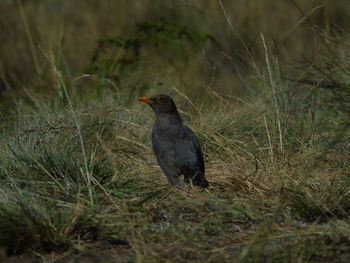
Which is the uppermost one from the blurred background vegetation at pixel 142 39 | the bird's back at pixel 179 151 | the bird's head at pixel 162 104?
the bird's head at pixel 162 104

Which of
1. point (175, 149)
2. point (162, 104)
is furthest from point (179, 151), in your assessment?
point (162, 104)

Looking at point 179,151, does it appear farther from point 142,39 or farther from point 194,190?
point 142,39

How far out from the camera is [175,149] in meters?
4.61

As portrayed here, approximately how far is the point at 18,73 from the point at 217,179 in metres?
5.81

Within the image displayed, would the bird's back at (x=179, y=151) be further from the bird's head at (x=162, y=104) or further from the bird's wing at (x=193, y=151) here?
the bird's head at (x=162, y=104)

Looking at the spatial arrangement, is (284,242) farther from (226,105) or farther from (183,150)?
(226,105)

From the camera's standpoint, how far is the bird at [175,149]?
14.3ft

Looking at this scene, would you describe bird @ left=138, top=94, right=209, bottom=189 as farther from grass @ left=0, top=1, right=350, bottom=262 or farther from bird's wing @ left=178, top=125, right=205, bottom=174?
grass @ left=0, top=1, right=350, bottom=262

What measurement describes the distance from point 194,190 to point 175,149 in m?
0.78

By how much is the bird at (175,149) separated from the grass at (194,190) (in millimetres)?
140

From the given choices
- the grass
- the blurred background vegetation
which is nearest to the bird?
the grass

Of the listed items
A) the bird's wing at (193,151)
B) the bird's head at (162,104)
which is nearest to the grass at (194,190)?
the bird's wing at (193,151)

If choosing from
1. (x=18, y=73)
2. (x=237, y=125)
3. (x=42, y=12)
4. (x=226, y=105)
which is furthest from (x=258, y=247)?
(x=42, y=12)

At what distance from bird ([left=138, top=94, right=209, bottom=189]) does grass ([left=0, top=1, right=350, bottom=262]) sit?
0.14 metres
